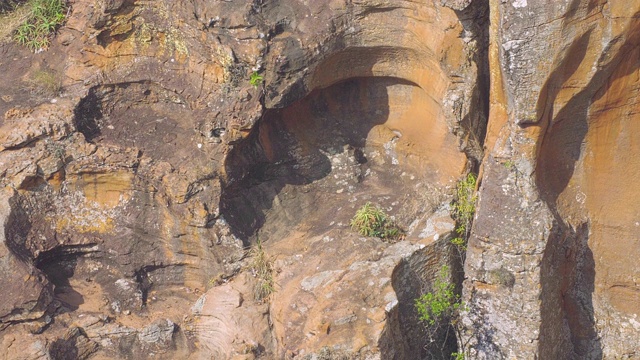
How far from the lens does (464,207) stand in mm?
8141

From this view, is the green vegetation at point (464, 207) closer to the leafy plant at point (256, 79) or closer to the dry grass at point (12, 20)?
the leafy plant at point (256, 79)

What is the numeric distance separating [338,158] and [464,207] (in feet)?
5.79

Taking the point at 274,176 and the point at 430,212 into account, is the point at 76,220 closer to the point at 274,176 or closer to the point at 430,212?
the point at 274,176

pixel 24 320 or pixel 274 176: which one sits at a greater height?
pixel 274 176

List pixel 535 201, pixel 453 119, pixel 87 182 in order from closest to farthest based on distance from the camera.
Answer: pixel 535 201
pixel 453 119
pixel 87 182

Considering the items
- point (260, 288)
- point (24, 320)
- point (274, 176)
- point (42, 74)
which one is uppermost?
point (42, 74)

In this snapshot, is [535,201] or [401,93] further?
[401,93]

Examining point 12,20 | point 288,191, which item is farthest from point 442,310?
point 12,20

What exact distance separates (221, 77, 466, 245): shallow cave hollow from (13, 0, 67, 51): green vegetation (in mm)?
2881

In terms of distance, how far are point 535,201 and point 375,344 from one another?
1.92 meters

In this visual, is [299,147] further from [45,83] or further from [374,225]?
[45,83]

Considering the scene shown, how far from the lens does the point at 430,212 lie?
826 cm

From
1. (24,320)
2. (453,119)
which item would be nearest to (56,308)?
(24,320)

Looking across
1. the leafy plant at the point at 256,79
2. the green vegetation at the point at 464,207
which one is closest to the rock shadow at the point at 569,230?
the green vegetation at the point at 464,207
